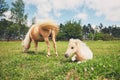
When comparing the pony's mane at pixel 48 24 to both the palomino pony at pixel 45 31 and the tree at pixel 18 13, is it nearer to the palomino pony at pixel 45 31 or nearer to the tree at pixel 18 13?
the palomino pony at pixel 45 31

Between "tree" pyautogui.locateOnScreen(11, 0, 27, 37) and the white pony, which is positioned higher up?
"tree" pyautogui.locateOnScreen(11, 0, 27, 37)

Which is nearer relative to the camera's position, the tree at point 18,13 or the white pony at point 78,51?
the white pony at point 78,51

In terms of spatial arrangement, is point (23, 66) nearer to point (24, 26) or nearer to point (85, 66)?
point (85, 66)

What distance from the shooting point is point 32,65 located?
516 inches

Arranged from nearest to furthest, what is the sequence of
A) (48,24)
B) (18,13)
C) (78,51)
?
(78,51)
(48,24)
(18,13)

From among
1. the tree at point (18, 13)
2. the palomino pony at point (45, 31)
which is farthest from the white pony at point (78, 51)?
the tree at point (18, 13)

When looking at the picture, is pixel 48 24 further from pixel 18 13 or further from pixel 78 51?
pixel 18 13

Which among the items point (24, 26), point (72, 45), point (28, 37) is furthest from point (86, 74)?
point (24, 26)

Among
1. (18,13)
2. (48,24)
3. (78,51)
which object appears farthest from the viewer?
(18,13)

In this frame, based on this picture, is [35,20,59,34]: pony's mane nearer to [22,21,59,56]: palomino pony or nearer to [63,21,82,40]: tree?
[22,21,59,56]: palomino pony

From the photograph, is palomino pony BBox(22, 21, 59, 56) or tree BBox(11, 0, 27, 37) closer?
palomino pony BBox(22, 21, 59, 56)

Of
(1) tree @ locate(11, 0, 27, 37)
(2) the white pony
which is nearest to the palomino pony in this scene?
(2) the white pony

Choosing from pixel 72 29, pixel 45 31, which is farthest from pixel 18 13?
pixel 45 31

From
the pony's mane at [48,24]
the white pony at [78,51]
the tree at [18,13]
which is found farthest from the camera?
the tree at [18,13]
